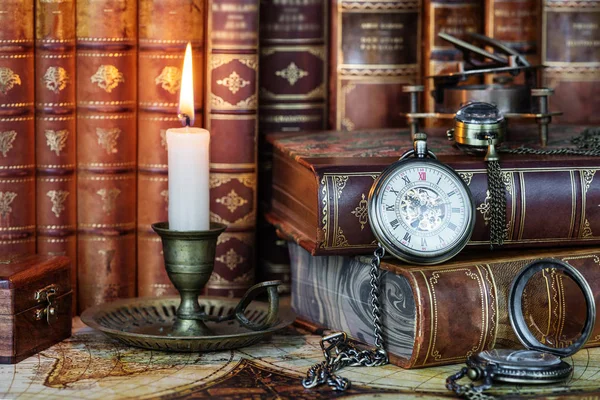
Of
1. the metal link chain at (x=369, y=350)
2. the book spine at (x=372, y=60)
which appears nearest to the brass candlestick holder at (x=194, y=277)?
the metal link chain at (x=369, y=350)

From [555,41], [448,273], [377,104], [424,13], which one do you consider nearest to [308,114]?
[377,104]

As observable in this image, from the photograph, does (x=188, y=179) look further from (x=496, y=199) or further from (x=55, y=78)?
(x=496, y=199)

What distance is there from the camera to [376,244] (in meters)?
1.94

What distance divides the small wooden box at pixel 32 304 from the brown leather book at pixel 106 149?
8.4 inches

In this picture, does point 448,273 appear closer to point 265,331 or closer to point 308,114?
point 265,331

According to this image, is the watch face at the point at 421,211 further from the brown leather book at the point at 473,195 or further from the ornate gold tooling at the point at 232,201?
the ornate gold tooling at the point at 232,201

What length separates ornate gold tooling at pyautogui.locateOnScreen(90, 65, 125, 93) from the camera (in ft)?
7.32

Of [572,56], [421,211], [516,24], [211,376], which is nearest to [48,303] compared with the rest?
[211,376]

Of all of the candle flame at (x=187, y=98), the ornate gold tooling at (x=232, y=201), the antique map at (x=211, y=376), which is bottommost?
the antique map at (x=211, y=376)

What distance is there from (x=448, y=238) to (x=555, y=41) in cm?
80

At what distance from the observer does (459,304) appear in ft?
6.09

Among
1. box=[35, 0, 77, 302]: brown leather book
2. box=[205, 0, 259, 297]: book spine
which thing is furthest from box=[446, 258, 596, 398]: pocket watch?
box=[35, 0, 77, 302]: brown leather book

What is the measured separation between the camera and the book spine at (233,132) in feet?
7.45

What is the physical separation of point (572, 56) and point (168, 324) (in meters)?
1.06
